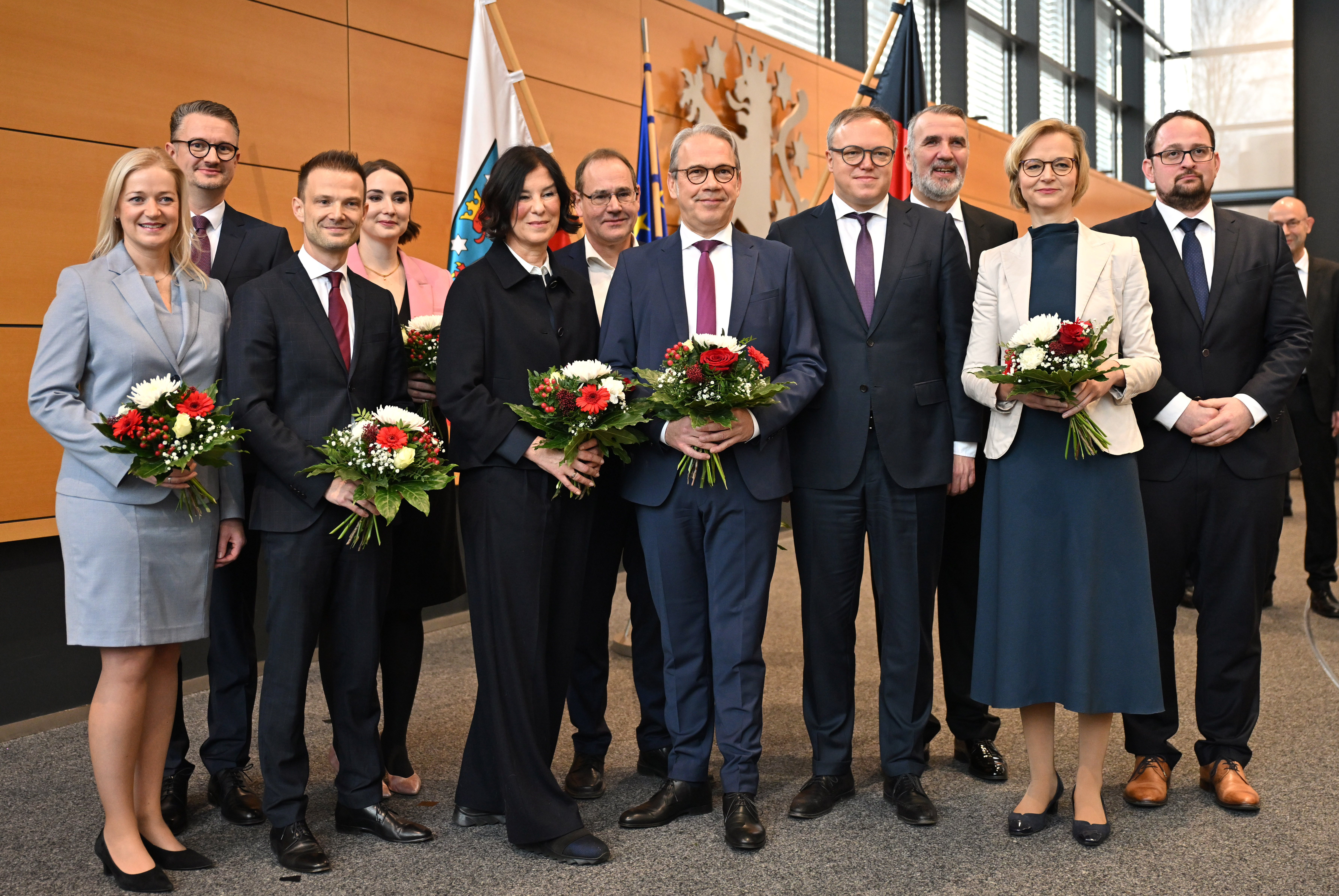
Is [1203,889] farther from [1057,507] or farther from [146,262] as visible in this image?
[146,262]

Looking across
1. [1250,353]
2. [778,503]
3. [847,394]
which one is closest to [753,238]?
[847,394]

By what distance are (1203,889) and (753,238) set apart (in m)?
2.12

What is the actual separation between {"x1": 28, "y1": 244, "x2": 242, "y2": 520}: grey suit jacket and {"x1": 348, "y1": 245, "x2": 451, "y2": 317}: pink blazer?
33.6 inches

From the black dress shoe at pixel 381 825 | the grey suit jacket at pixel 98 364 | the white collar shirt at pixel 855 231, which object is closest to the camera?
the grey suit jacket at pixel 98 364

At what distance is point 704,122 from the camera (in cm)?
751

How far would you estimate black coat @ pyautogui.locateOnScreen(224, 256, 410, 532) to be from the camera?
107 inches

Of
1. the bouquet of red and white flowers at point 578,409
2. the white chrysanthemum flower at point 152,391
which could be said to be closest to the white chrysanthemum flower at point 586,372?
the bouquet of red and white flowers at point 578,409

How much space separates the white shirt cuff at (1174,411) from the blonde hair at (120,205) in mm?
2837

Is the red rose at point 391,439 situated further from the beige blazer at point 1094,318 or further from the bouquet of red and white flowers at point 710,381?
the beige blazer at point 1094,318

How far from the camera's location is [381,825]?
2.93 metres

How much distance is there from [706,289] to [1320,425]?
4.71 metres

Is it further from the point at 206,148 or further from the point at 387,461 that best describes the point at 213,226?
the point at 387,461

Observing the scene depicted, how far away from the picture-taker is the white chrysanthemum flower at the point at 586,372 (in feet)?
8.80

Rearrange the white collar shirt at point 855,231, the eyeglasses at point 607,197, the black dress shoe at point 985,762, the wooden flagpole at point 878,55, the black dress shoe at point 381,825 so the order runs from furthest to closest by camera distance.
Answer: the wooden flagpole at point 878,55
the eyeglasses at point 607,197
the black dress shoe at point 985,762
the white collar shirt at point 855,231
the black dress shoe at point 381,825
